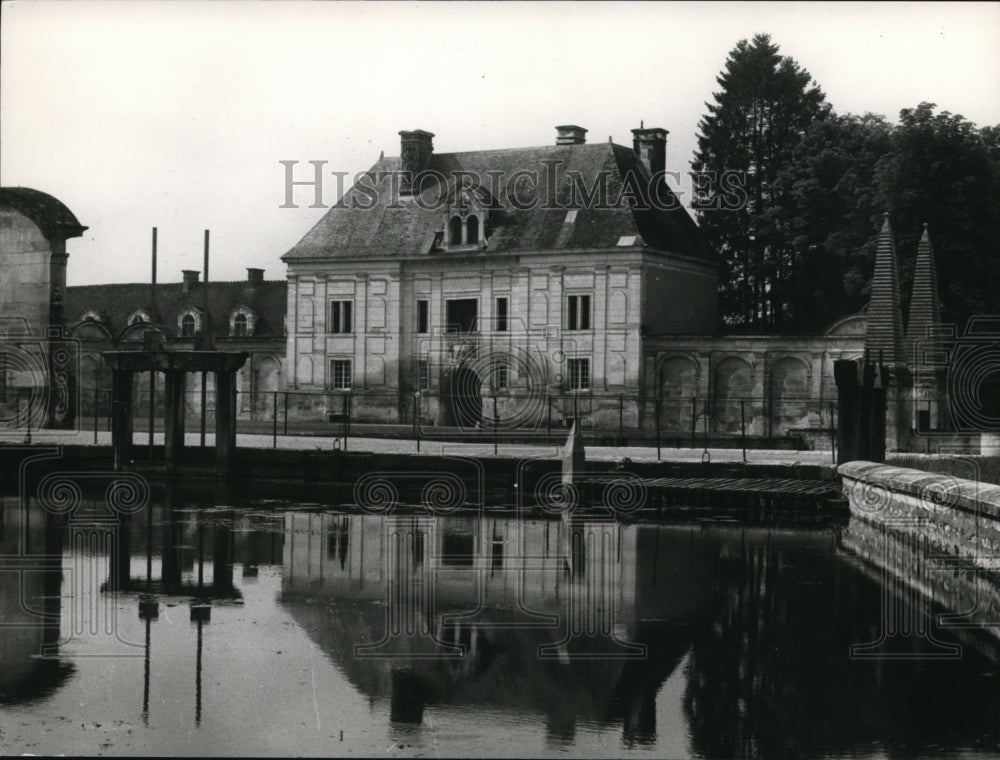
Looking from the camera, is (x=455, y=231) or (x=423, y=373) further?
(x=455, y=231)

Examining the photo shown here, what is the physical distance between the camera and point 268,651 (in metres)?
10.8

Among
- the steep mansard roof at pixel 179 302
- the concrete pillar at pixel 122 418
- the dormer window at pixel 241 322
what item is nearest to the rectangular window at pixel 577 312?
the steep mansard roof at pixel 179 302

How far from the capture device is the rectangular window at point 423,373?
55219 mm

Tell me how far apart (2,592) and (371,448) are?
1839 centimetres

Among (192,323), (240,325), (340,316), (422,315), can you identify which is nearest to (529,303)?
(422,315)

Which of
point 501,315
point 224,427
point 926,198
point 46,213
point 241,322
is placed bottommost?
point 224,427

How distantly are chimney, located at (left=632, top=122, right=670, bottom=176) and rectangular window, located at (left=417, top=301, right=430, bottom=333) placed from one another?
34.9ft

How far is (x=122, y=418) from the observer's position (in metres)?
28.2

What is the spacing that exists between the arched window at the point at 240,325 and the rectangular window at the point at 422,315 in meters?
11.2

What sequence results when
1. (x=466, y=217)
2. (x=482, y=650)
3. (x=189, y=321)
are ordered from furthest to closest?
1. (x=189, y=321)
2. (x=466, y=217)
3. (x=482, y=650)

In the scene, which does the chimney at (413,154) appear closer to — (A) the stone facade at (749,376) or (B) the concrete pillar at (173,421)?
(A) the stone facade at (749,376)

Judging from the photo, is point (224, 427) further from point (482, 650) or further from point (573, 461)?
point (482, 650)

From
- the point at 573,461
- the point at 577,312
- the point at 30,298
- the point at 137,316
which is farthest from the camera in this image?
the point at 137,316

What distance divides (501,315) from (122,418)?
2740cm
